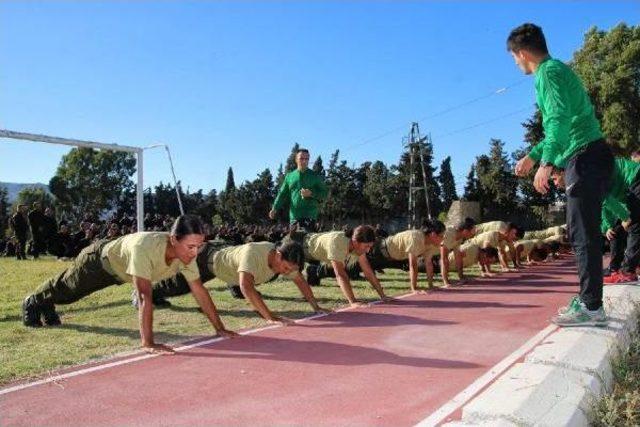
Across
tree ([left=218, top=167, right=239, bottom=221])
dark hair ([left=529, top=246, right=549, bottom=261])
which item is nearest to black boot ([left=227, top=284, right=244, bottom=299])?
dark hair ([left=529, top=246, right=549, bottom=261])

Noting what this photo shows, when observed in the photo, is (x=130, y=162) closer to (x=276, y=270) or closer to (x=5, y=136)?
(x=5, y=136)

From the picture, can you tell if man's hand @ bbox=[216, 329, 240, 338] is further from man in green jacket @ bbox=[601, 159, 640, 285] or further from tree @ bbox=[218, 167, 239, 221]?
tree @ bbox=[218, 167, 239, 221]

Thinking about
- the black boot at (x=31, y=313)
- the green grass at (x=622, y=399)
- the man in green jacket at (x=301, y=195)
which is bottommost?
the green grass at (x=622, y=399)

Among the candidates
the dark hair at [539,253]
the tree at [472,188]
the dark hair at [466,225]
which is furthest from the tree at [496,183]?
the dark hair at [466,225]

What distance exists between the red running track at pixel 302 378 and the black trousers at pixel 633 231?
1766 mm

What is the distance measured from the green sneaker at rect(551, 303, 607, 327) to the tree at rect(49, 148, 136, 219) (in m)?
41.9

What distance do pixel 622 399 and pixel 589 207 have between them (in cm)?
125

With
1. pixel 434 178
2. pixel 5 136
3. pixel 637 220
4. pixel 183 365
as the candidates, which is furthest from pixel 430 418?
pixel 434 178

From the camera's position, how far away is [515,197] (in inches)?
1583

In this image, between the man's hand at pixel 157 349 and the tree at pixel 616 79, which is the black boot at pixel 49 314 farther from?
the tree at pixel 616 79

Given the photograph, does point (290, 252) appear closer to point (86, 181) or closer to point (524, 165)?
point (524, 165)

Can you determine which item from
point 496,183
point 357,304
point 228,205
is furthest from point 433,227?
point 228,205

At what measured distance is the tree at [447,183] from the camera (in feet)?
166

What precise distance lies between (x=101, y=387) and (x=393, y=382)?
1.84 metres
